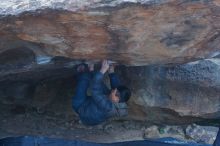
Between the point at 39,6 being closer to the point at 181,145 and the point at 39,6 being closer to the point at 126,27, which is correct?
the point at 126,27

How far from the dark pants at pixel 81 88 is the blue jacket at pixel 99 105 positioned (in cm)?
6

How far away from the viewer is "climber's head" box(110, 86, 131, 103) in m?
5.30

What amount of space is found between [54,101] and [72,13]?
299 centimetres

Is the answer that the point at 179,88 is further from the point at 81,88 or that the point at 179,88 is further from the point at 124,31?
the point at 124,31

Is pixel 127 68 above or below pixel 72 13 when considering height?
below

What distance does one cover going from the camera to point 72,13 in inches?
141

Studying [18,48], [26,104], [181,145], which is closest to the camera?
[18,48]

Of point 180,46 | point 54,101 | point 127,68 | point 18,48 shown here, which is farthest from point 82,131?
point 180,46

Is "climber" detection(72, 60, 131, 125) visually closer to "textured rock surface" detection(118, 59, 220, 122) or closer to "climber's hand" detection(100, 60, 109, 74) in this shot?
"climber's hand" detection(100, 60, 109, 74)

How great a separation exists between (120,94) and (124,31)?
5.58 feet

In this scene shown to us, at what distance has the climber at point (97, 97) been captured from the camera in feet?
16.5

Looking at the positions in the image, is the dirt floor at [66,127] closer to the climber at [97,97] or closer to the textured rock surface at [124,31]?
the climber at [97,97]

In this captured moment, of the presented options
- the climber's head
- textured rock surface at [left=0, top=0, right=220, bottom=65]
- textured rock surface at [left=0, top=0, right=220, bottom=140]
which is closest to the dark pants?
textured rock surface at [left=0, top=0, right=220, bottom=140]

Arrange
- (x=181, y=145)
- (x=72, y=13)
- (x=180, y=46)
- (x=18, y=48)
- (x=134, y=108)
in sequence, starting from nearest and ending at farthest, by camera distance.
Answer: (x=72, y=13)
(x=180, y=46)
(x=18, y=48)
(x=181, y=145)
(x=134, y=108)
